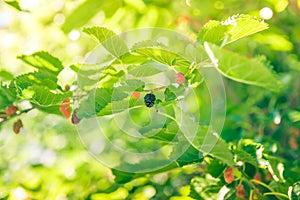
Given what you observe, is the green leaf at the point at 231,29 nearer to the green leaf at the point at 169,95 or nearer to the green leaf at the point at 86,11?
the green leaf at the point at 169,95

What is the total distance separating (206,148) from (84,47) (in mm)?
1554

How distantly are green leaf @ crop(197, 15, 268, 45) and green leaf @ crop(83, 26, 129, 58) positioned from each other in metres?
0.12

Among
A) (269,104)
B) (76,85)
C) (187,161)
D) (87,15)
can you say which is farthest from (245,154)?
(269,104)

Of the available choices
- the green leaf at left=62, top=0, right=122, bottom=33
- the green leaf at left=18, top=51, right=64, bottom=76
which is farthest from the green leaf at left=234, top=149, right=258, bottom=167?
the green leaf at left=62, top=0, right=122, bottom=33

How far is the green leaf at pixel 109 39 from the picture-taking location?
0.68 metres

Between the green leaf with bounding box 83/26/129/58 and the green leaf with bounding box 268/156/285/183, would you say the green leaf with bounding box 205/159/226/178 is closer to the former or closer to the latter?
the green leaf with bounding box 268/156/285/183

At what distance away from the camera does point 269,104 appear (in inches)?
58.2

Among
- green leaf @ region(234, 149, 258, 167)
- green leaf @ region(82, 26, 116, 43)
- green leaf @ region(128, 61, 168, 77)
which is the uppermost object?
green leaf @ region(82, 26, 116, 43)

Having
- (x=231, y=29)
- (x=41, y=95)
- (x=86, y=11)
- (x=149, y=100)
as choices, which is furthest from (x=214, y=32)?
(x=86, y=11)

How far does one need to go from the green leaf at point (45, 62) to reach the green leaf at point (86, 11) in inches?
12.7

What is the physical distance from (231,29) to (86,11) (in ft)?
2.06

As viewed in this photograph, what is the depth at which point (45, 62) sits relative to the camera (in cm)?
90

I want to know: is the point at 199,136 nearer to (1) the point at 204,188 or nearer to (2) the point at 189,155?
(2) the point at 189,155

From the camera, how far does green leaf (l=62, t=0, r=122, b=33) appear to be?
1.20 meters
